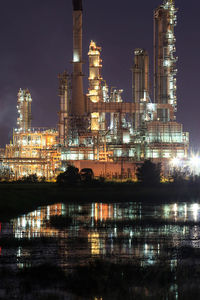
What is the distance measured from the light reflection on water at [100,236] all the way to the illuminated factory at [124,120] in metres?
62.0

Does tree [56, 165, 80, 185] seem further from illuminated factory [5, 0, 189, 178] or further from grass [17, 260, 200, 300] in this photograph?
grass [17, 260, 200, 300]

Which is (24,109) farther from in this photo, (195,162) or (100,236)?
(100,236)

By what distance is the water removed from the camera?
67.9 feet

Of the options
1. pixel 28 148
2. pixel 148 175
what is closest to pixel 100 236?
pixel 148 175

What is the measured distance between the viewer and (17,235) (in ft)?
89.8

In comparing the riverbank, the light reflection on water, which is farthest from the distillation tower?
the light reflection on water

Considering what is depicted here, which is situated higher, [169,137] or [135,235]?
[169,137]

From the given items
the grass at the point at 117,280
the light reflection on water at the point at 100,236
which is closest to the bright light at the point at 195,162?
the light reflection on water at the point at 100,236

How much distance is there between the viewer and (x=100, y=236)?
2736 cm

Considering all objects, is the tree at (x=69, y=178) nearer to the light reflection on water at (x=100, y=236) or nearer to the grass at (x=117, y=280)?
the light reflection on water at (x=100, y=236)

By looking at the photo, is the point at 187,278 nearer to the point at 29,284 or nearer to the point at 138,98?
the point at 29,284

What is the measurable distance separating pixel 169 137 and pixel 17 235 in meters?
80.1

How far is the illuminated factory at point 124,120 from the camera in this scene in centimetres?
10188

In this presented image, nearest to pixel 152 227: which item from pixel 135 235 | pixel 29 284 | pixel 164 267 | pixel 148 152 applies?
pixel 135 235
